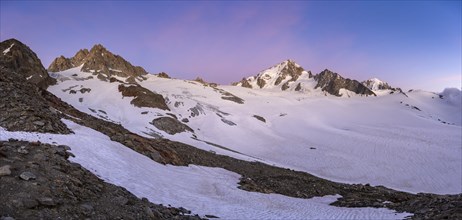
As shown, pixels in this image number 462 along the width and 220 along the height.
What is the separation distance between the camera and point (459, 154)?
58688 mm

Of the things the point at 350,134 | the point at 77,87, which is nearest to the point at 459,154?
the point at 350,134

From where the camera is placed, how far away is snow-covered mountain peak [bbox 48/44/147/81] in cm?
12696

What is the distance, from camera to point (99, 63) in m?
130

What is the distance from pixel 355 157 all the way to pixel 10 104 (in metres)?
52.1

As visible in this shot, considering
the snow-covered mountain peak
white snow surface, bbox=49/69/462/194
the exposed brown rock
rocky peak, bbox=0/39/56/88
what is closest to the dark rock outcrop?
white snow surface, bbox=49/69/462/194

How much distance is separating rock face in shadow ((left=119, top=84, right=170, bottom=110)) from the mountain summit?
43259 mm

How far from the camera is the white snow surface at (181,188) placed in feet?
61.1

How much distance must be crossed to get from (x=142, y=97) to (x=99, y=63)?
57.9 m

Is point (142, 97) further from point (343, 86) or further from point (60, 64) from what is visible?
point (343, 86)

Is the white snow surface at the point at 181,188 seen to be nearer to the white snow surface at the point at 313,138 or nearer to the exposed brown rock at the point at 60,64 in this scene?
the white snow surface at the point at 313,138

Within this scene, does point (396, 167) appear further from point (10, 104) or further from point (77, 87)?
point (77, 87)

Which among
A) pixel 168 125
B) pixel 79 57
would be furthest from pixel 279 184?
pixel 79 57

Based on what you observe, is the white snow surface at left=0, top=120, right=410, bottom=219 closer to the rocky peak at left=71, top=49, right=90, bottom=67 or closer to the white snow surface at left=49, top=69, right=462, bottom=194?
the white snow surface at left=49, top=69, right=462, bottom=194

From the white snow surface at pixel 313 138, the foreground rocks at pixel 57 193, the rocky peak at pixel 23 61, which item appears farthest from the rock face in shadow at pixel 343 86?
the foreground rocks at pixel 57 193
